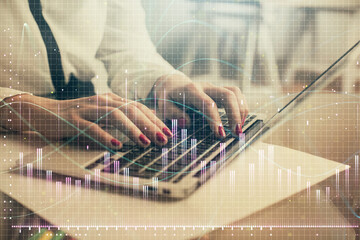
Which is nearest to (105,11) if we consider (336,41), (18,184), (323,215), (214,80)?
(214,80)

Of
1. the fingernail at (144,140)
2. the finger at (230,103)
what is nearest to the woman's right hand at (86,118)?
the fingernail at (144,140)

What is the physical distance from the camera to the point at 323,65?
564 millimetres

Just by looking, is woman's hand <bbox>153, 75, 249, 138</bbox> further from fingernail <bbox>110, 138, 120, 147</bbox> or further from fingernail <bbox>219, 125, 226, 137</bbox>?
fingernail <bbox>110, 138, 120, 147</bbox>

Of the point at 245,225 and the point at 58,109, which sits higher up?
the point at 58,109

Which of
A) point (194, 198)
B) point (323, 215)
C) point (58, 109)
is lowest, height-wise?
point (323, 215)

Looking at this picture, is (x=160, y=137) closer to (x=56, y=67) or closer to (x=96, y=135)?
(x=96, y=135)

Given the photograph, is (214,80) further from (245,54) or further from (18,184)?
(18,184)

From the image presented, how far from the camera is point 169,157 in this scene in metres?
0.44

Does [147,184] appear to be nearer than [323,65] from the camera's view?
Yes

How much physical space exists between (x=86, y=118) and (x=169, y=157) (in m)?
0.19

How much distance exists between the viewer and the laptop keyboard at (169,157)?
0.42m

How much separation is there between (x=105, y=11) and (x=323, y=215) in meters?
0.60

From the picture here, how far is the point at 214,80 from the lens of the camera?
0.56 m

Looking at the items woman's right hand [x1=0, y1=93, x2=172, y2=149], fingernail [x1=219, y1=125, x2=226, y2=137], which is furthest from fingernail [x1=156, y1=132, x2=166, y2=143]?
fingernail [x1=219, y1=125, x2=226, y2=137]
